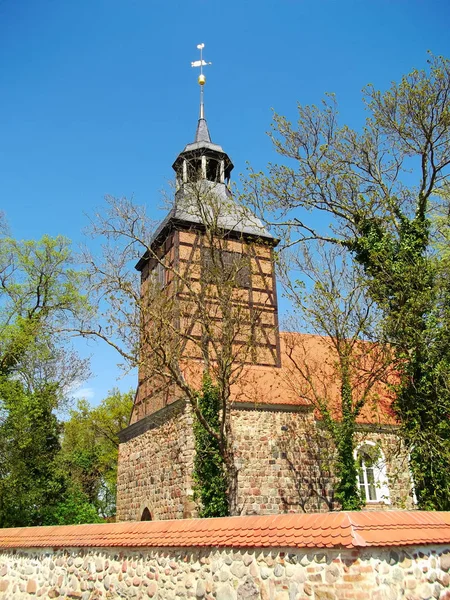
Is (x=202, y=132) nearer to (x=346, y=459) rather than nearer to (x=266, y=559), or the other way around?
(x=346, y=459)

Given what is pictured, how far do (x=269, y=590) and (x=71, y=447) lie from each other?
2890 centimetres

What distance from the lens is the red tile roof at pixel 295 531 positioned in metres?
4.78

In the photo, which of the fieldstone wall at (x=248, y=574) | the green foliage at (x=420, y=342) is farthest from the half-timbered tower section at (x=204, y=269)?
the fieldstone wall at (x=248, y=574)

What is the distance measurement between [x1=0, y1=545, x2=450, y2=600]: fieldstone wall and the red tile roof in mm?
104

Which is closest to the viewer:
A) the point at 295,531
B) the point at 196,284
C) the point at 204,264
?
the point at 295,531

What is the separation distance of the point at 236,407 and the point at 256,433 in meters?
0.80

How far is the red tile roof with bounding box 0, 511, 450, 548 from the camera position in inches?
188

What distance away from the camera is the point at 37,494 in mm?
17781

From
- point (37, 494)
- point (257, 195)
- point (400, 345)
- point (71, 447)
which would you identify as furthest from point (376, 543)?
point (71, 447)

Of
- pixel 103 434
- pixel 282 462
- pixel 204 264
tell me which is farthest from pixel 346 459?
pixel 103 434

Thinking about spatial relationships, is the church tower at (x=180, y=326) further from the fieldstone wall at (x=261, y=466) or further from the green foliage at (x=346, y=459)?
the green foliage at (x=346, y=459)

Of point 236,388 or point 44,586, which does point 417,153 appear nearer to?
point 236,388

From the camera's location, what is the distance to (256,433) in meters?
13.6

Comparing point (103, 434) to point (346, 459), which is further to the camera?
point (103, 434)
